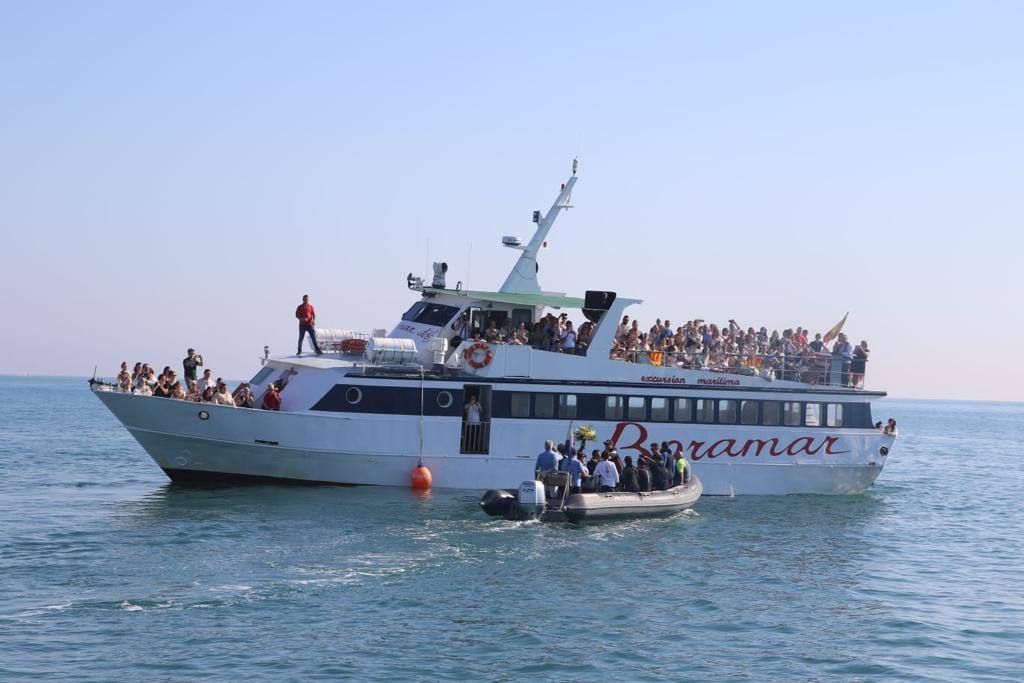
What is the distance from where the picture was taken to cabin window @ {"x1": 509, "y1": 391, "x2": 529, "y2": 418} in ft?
93.2

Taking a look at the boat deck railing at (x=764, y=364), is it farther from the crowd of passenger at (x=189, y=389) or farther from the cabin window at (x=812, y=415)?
the crowd of passenger at (x=189, y=389)

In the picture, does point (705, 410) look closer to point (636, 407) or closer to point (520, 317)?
point (636, 407)

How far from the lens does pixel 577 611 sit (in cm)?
1820

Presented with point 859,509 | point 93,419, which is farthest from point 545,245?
point 93,419

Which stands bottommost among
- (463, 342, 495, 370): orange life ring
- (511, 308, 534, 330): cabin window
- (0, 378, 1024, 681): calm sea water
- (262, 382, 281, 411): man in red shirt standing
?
(0, 378, 1024, 681): calm sea water

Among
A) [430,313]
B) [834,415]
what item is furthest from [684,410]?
[430,313]

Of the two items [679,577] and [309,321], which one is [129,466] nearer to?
[309,321]

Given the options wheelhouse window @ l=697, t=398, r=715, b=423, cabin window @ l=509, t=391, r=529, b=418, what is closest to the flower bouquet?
cabin window @ l=509, t=391, r=529, b=418

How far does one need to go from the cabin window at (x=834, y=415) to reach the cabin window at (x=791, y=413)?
92 cm

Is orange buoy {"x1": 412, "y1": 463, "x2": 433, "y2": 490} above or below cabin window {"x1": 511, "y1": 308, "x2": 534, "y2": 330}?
below

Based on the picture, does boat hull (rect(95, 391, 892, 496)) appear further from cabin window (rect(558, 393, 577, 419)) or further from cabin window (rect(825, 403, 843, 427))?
cabin window (rect(825, 403, 843, 427))

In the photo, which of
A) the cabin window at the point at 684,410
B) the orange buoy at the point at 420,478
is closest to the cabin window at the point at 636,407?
the cabin window at the point at 684,410

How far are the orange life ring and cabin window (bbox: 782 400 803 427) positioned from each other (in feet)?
27.3

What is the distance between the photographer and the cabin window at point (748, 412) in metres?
30.1
